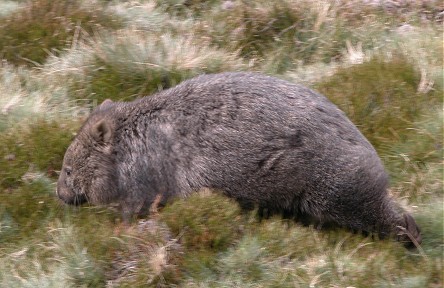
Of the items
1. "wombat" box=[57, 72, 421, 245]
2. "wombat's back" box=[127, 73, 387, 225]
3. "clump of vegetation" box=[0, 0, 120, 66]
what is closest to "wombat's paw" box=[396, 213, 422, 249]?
"wombat" box=[57, 72, 421, 245]

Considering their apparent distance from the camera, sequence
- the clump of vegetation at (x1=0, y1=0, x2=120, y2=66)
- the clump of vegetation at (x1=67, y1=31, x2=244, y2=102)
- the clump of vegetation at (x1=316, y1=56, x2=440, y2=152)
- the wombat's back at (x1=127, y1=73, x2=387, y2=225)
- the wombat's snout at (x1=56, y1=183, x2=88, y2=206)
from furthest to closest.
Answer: the clump of vegetation at (x1=0, y1=0, x2=120, y2=66), the clump of vegetation at (x1=67, y1=31, x2=244, y2=102), the clump of vegetation at (x1=316, y1=56, x2=440, y2=152), the wombat's snout at (x1=56, y1=183, x2=88, y2=206), the wombat's back at (x1=127, y1=73, x2=387, y2=225)

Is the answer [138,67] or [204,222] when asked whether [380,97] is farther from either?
[204,222]

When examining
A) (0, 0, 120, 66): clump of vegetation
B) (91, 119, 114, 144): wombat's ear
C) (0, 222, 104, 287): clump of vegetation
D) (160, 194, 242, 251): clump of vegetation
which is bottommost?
(0, 222, 104, 287): clump of vegetation

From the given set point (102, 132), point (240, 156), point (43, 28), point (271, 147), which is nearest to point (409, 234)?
point (271, 147)

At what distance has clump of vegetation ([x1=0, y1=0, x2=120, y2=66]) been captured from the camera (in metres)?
7.79

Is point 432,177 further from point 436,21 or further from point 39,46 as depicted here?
point 39,46

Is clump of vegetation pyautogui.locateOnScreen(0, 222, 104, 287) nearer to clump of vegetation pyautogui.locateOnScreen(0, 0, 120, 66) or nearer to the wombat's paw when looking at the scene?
the wombat's paw

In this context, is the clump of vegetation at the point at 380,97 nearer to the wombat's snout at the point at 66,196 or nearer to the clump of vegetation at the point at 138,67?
the clump of vegetation at the point at 138,67

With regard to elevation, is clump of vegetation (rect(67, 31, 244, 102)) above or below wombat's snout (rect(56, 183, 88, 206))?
above

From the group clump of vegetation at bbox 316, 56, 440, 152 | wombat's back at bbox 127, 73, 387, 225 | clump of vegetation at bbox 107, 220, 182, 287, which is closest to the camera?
clump of vegetation at bbox 107, 220, 182, 287

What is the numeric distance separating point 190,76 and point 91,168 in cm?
149

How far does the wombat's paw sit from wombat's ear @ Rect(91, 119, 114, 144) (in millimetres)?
2154

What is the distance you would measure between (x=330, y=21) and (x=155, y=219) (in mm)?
3397

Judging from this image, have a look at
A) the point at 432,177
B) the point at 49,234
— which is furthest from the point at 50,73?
the point at 432,177
